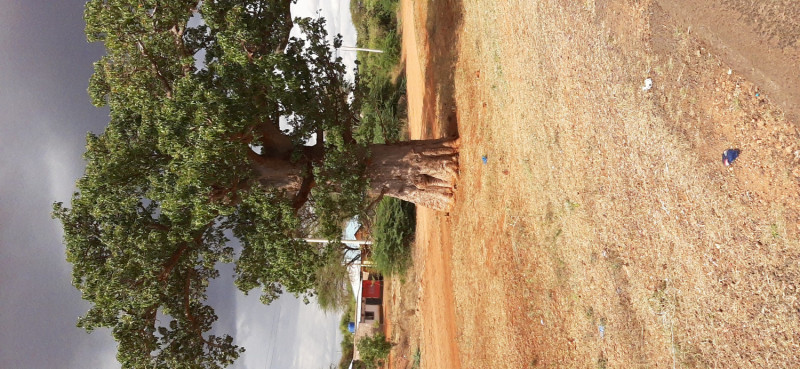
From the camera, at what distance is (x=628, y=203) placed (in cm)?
590

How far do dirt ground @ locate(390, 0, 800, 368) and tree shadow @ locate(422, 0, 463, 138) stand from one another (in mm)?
1732

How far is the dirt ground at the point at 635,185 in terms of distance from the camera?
4473mm

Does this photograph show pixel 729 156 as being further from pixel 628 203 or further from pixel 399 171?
pixel 399 171

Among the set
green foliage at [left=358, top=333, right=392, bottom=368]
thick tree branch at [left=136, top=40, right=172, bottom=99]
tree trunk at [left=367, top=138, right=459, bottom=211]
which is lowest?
green foliage at [left=358, top=333, right=392, bottom=368]

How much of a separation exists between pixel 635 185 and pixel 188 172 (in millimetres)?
5620

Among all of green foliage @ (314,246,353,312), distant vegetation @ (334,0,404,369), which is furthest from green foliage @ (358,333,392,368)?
green foliage @ (314,246,353,312)

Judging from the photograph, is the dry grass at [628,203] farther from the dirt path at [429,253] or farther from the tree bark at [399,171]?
the dirt path at [429,253]

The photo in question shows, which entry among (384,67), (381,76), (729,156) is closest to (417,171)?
(729,156)

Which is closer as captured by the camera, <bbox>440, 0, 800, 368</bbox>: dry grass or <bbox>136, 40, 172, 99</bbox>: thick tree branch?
<bbox>440, 0, 800, 368</bbox>: dry grass

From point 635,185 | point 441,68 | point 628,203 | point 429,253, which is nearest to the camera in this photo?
point 635,185

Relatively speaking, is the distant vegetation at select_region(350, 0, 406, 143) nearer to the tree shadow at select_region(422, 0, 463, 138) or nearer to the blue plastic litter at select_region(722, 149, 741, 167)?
the tree shadow at select_region(422, 0, 463, 138)

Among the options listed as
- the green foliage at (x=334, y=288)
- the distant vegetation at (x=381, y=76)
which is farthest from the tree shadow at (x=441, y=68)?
the green foliage at (x=334, y=288)

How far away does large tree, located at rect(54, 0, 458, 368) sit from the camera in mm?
6809

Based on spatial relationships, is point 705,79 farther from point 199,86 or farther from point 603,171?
point 199,86
